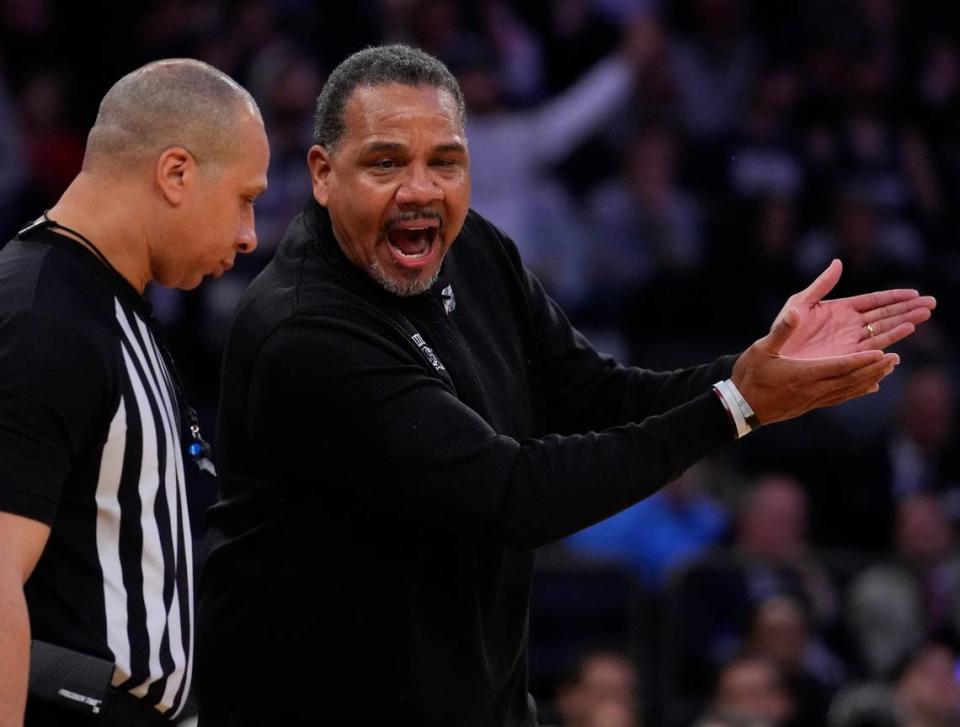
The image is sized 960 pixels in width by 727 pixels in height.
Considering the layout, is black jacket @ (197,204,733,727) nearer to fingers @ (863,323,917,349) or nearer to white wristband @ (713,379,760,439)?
white wristband @ (713,379,760,439)

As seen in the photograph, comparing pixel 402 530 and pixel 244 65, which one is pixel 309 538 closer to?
pixel 402 530

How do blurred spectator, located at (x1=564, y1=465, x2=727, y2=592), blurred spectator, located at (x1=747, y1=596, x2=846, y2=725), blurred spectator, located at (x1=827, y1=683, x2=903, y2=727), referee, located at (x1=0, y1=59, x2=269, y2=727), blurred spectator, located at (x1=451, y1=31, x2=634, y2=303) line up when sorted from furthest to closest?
blurred spectator, located at (x1=451, y1=31, x2=634, y2=303) < blurred spectator, located at (x1=564, y1=465, x2=727, y2=592) < blurred spectator, located at (x1=747, y1=596, x2=846, y2=725) < blurred spectator, located at (x1=827, y1=683, x2=903, y2=727) < referee, located at (x1=0, y1=59, x2=269, y2=727)

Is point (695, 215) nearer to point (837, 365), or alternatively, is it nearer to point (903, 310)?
point (903, 310)

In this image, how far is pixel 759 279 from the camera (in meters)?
8.86

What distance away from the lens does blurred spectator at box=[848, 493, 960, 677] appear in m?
7.17

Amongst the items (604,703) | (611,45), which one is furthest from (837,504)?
(611,45)

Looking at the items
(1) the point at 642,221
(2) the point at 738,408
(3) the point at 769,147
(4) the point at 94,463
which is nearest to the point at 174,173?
(4) the point at 94,463

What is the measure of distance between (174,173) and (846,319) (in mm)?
1455

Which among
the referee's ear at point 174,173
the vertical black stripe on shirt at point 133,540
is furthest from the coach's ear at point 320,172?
the vertical black stripe on shirt at point 133,540

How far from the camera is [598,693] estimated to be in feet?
21.2

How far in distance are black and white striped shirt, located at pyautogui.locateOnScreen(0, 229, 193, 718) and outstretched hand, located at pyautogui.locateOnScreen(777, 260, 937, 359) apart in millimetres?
1298

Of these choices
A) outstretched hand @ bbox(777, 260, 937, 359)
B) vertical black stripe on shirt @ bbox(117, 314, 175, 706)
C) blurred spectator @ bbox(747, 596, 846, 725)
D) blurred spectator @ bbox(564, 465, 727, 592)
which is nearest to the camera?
vertical black stripe on shirt @ bbox(117, 314, 175, 706)

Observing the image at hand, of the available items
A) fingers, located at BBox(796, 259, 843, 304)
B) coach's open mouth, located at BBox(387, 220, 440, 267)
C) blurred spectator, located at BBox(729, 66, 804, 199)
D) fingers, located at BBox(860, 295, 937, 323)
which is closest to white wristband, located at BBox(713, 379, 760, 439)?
fingers, located at BBox(796, 259, 843, 304)

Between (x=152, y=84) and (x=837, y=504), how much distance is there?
18.0 feet
